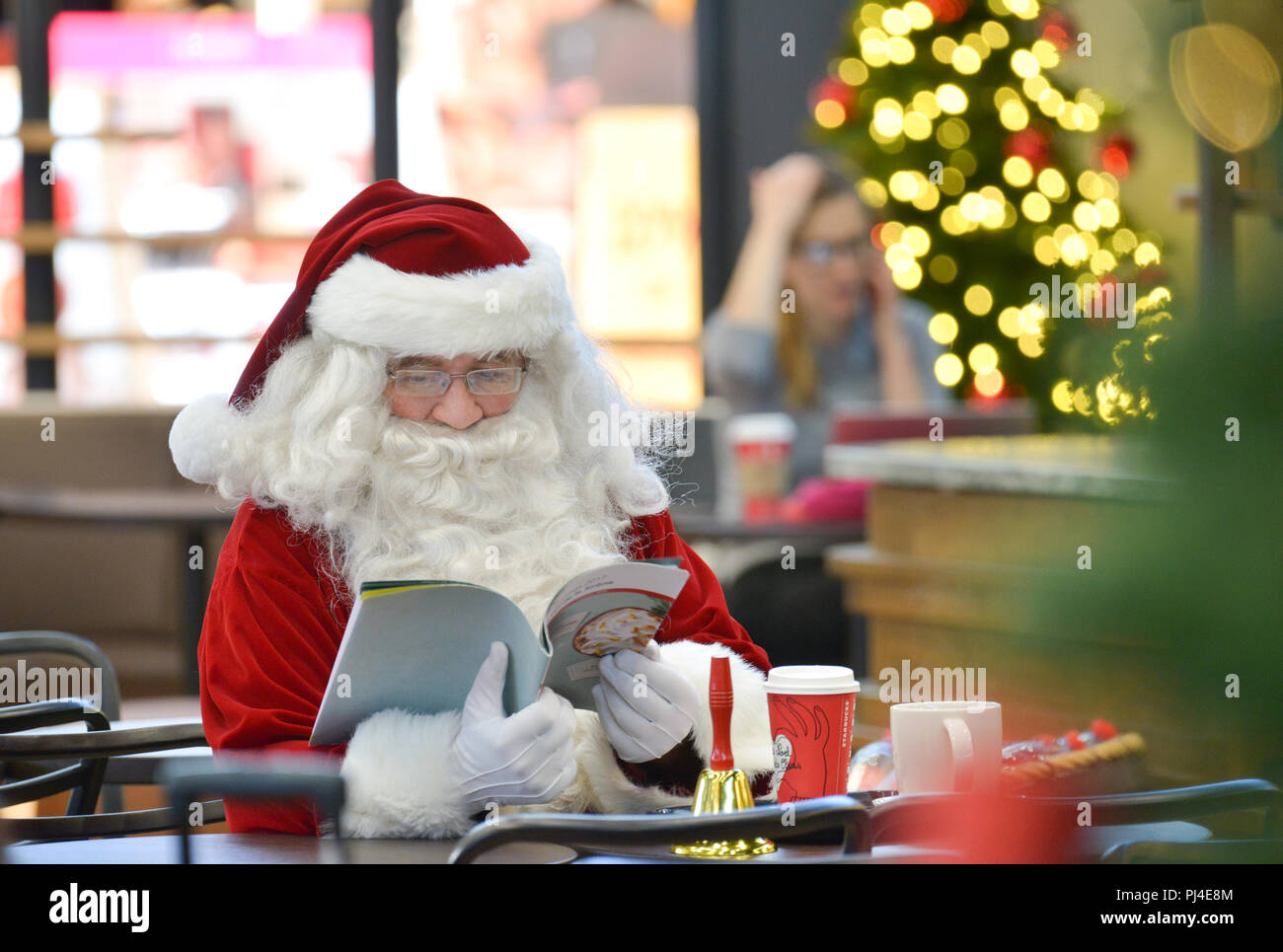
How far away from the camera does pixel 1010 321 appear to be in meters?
5.28

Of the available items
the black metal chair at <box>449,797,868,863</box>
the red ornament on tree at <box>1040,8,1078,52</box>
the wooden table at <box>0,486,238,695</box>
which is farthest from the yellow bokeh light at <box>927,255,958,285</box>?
the black metal chair at <box>449,797,868,863</box>

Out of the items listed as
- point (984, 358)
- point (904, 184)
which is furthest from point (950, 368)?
point (904, 184)

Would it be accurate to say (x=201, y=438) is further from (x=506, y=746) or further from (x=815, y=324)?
(x=815, y=324)

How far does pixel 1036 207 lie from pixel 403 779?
439 cm

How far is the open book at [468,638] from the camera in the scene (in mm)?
1342

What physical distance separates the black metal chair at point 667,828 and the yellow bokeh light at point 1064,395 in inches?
30.3

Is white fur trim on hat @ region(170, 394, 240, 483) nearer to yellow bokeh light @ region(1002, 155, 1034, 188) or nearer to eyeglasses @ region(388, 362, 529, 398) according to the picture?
eyeglasses @ region(388, 362, 529, 398)

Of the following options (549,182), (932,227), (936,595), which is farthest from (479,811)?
(549,182)

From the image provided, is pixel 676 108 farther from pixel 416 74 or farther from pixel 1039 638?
pixel 1039 638

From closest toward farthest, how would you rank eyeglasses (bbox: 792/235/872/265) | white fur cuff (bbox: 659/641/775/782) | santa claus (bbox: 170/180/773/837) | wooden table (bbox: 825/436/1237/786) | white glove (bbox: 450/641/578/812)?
wooden table (bbox: 825/436/1237/786), white glove (bbox: 450/641/578/812), santa claus (bbox: 170/180/773/837), white fur cuff (bbox: 659/641/775/782), eyeglasses (bbox: 792/235/872/265)

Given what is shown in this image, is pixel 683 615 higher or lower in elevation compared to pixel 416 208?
lower

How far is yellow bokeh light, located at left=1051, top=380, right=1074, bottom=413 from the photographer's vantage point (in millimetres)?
449
